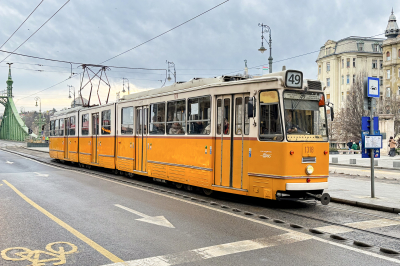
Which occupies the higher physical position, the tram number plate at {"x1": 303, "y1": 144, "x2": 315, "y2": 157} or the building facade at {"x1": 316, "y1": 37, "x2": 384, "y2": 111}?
the building facade at {"x1": 316, "y1": 37, "x2": 384, "y2": 111}

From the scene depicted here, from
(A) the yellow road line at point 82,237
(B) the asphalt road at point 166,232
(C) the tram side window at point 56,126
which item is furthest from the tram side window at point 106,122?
(C) the tram side window at point 56,126

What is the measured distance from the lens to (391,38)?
220ft

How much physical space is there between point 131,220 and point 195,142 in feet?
13.2

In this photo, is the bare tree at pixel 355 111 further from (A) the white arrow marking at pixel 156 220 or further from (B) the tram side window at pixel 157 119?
(A) the white arrow marking at pixel 156 220

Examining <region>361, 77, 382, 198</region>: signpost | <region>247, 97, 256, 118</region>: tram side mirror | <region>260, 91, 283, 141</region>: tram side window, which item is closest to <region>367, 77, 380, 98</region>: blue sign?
<region>361, 77, 382, 198</region>: signpost

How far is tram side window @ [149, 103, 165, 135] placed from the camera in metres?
13.3

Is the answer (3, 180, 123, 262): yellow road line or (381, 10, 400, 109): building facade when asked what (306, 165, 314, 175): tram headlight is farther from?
(381, 10, 400, 109): building facade

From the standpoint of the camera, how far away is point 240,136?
33.1 feet

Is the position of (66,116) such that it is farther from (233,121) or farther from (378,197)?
(378,197)

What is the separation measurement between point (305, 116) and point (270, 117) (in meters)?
0.84

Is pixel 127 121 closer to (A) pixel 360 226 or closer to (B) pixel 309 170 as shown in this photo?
(B) pixel 309 170

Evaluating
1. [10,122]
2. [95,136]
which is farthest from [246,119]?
[10,122]

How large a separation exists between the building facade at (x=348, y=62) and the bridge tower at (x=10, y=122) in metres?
58.4

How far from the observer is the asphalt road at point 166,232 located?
5.56 meters
